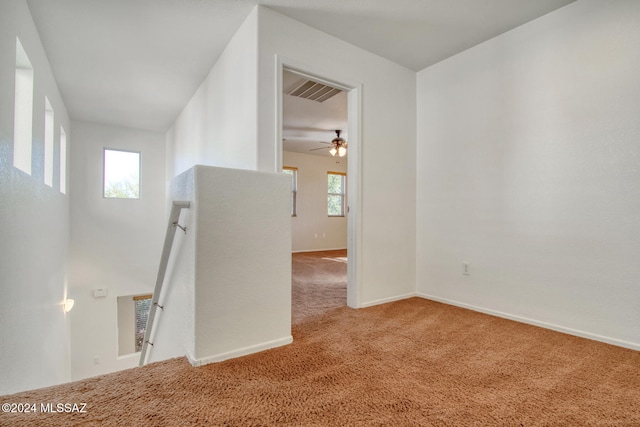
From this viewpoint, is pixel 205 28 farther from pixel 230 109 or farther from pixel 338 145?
pixel 338 145

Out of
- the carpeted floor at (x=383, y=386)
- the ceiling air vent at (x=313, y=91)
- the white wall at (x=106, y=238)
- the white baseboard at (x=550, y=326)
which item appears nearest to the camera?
the carpeted floor at (x=383, y=386)

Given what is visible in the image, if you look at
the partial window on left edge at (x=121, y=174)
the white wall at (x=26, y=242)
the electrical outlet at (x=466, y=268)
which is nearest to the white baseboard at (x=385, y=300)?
the electrical outlet at (x=466, y=268)

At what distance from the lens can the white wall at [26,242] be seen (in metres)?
2.04

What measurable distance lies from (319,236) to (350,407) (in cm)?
708

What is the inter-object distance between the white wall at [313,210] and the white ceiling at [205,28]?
455 centimetres

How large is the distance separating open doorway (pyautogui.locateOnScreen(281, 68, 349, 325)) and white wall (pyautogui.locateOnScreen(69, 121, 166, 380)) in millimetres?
Result: 2988

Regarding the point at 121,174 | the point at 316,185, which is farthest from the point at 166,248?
the point at 316,185

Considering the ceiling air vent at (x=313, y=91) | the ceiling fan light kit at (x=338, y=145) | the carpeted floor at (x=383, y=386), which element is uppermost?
the ceiling air vent at (x=313, y=91)

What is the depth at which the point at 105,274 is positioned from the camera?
6059 millimetres

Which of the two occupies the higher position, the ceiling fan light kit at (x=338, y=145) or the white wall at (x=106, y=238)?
the ceiling fan light kit at (x=338, y=145)

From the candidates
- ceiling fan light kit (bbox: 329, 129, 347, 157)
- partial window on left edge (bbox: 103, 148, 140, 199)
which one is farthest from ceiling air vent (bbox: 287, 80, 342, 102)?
partial window on left edge (bbox: 103, 148, 140, 199)

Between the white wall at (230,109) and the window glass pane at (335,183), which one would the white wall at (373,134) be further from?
the window glass pane at (335,183)

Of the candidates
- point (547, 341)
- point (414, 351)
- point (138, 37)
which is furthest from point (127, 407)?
point (138, 37)

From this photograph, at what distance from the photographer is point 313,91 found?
3.96 metres
